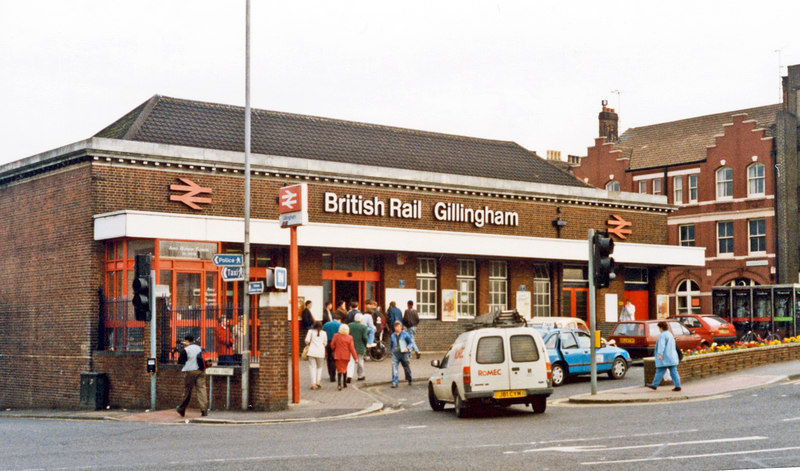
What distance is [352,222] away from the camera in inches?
1336

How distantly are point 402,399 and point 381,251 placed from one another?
1242 centimetres

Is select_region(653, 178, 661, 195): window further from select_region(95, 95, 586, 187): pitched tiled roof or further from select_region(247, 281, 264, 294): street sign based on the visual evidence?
select_region(247, 281, 264, 294): street sign

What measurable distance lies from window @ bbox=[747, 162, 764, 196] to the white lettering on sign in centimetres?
2105

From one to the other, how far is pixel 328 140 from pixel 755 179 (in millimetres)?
27353

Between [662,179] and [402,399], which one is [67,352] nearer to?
[402,399]

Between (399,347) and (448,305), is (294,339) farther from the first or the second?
(448,305)

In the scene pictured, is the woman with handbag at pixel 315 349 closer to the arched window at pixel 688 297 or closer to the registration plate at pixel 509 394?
the registration plate at pixel 509 394

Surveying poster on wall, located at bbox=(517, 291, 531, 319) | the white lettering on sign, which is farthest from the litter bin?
poster on wall, located at bbox=(517, 291, 531, 319)

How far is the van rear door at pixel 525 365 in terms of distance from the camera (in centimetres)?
1831

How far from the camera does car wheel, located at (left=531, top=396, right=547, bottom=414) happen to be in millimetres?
18531

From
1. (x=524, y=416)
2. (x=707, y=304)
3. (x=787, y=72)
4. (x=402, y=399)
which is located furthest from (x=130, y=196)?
(x=787, y=72)

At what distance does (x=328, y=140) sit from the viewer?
122 ft

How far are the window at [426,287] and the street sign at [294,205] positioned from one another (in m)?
13.7

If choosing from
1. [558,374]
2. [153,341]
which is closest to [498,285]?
[558,374]
